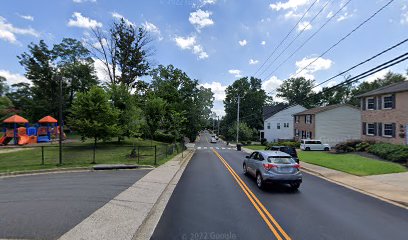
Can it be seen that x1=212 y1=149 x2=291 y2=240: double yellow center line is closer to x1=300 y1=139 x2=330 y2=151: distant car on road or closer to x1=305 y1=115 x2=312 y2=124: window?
x1=300 y1=139 x2=330 y2=151: distant car on road

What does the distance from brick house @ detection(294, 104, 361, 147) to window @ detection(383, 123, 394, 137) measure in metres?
16.9

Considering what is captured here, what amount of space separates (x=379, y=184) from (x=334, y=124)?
37769 millimetres

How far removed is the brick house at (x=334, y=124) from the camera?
4631 centimetres

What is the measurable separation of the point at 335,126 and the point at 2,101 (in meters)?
70.6

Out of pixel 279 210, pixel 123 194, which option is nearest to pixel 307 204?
pixel 279 210

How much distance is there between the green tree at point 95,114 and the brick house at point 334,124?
34.9m

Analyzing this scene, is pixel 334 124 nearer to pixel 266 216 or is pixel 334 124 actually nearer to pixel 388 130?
pixel 388 130

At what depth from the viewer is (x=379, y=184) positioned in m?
12.5

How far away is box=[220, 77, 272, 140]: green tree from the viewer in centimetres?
8450

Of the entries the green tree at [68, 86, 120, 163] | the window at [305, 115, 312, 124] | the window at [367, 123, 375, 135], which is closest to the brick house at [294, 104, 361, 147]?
the window at [305, 115, 312, 124]

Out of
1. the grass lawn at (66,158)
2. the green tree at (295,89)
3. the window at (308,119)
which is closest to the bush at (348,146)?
the window at (308,119)

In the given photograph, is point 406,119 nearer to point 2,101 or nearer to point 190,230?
point 190,230

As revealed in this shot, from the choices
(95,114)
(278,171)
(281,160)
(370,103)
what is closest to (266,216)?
(278,171)

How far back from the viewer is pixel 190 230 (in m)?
6.46
